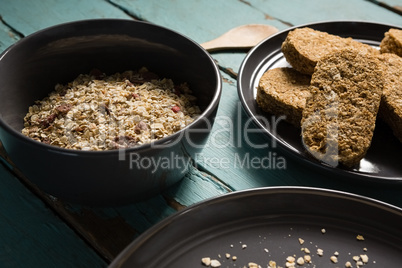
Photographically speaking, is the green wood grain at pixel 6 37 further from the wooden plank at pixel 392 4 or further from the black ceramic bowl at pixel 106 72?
the wooden plank at pixel 392 4

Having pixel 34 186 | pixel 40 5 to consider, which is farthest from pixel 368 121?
pixel 40 5

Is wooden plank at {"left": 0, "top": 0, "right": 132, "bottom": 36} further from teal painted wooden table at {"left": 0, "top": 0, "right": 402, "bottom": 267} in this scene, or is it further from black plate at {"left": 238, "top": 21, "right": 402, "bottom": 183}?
black plate at {"left": 238, "top": 21, "right": 402, "bottom": 183}

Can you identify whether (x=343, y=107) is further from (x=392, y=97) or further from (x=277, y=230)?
(x=277, y=230)

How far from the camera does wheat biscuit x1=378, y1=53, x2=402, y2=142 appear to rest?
3.23ft

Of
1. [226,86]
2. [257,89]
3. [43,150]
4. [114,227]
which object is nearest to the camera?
[43,150]

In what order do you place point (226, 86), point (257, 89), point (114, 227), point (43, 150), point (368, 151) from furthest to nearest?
point (226, 86)
point (257, 89)
point (368, 151)
point (114, 227)
point (43, 150)

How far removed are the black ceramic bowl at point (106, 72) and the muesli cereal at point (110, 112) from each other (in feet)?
0.11

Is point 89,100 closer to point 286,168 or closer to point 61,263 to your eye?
point 61,263

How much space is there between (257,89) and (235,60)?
254 mm

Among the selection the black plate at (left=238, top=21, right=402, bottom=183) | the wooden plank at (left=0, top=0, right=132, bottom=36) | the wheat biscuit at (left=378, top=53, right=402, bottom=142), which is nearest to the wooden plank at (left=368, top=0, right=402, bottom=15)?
the black plate at (left=238, top=21, right=402, bottom=183)

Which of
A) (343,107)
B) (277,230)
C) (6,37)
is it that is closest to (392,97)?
(343,107)

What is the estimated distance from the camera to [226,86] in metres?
1.23

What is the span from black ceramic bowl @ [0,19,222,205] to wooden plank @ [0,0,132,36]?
0.42 metres

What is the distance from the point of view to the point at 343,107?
0.96m
